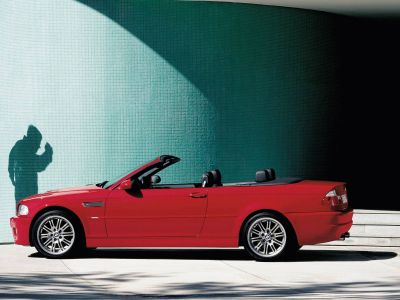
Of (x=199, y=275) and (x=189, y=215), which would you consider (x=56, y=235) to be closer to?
(x=189, y=215)

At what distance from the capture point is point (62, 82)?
49.4 feet

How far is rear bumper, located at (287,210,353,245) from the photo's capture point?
461 inches

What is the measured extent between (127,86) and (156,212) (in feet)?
11.8

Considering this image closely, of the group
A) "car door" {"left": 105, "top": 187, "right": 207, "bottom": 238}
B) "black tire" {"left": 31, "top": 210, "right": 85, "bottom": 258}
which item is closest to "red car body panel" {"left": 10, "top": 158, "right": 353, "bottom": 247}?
"car door" {"left": 105, "top": 187, "right": 207, "bottom": 238}

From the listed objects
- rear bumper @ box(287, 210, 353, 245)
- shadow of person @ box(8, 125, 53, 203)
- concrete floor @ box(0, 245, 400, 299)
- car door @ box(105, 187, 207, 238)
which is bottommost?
concrete floor @ box(0, 245, 400, 299)

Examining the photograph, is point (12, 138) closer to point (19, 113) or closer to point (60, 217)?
point (19, 113)

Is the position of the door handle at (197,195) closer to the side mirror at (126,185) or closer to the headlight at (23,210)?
the side mirror at (126,185)

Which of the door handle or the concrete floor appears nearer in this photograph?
the concrete floor

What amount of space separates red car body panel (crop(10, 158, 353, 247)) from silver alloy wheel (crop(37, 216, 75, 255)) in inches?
6.7

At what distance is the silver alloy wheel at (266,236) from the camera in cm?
1185

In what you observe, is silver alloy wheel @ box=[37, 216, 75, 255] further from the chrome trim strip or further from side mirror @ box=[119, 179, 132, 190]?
side mirror @ box=[119, 179, 132, 190]

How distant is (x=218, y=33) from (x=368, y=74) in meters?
5.70

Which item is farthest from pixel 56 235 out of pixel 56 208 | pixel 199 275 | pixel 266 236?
pixel 266 236

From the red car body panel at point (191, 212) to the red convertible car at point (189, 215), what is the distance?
0.01m
